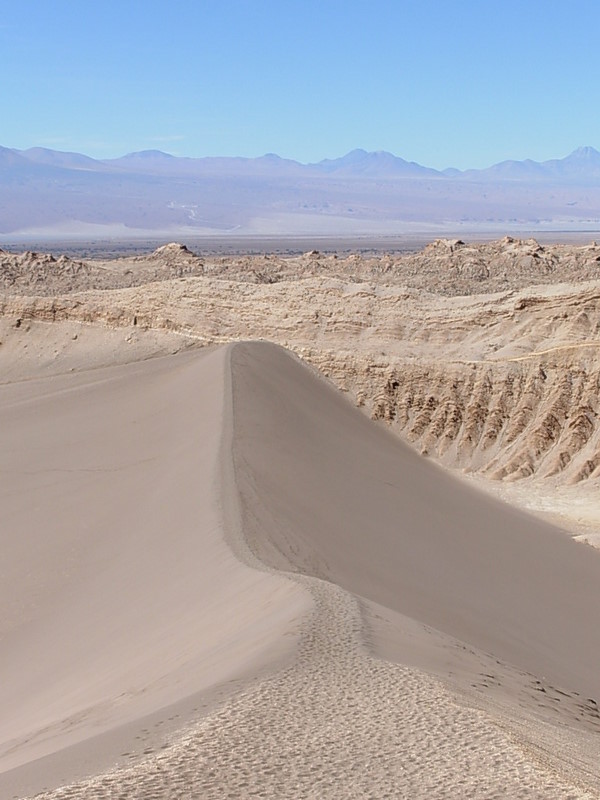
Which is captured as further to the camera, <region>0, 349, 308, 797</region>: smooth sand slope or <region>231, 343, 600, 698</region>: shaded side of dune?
<region>231, 343, 600, 698</region>: shaded side of dune

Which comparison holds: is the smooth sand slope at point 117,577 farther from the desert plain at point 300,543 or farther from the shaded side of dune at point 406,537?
the shaded side of dune at point 406,537

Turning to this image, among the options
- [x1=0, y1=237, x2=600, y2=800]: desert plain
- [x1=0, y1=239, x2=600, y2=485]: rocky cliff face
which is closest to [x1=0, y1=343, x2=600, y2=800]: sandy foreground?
[x1=0, y1=237, x2=600, y2=800]: desert plain

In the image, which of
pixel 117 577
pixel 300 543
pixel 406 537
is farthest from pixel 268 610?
pixel 406 537

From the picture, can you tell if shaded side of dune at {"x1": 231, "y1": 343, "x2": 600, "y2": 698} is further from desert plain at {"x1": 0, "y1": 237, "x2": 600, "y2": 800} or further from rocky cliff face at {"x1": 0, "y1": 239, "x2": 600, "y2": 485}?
rocky cliff face at {"x1": 0, "y1": 239, "x2": 600, "y2": 485}

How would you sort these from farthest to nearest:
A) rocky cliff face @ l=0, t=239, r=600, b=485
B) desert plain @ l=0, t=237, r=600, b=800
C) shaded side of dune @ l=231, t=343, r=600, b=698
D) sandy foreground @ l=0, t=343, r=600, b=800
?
rocky cliff face @ l=0, t=239, r=600, b=485
shaded side of dune @ l=231, t=343, r=600, b=698
desert plain @ l=0, t=237, r=600, b=800
sandy foreground @ l=0, t=343, r=600, b=800

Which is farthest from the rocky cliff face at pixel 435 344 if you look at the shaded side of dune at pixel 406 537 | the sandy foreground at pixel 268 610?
the shaded side of dune at pixel 406 537
